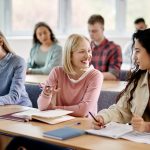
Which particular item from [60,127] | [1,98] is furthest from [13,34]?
[60,127]

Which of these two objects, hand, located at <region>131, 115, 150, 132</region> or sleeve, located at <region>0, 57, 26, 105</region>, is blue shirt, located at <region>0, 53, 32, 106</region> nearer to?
sleeve, located at <region>0, 57, 26, 105</region>

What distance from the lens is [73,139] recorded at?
186 centimetres

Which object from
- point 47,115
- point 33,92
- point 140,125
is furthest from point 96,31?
point 140,125

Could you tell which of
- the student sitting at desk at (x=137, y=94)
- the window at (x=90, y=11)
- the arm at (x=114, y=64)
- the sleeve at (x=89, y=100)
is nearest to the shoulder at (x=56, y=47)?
the arm at (x=114, y=64)

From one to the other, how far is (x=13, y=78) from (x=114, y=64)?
58.3 inches

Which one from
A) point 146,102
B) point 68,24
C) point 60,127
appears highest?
point 68,24

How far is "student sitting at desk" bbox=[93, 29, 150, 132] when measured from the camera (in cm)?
211

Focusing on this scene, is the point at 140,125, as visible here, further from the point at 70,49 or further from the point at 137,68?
the point at 70,49

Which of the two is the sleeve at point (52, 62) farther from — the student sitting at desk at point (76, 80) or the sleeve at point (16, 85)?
the student sitting at desk at point (76, 80)

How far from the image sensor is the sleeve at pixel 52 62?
15.4ft

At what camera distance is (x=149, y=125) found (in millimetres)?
1955

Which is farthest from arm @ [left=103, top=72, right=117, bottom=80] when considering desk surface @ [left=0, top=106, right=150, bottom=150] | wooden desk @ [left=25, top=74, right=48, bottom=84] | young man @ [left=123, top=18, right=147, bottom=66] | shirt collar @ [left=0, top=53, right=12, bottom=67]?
desk surface @ [left=0, top=106, right=150, bottom=150]

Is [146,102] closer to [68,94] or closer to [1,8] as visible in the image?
[68,94]

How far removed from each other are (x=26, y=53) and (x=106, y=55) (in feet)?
8.30
